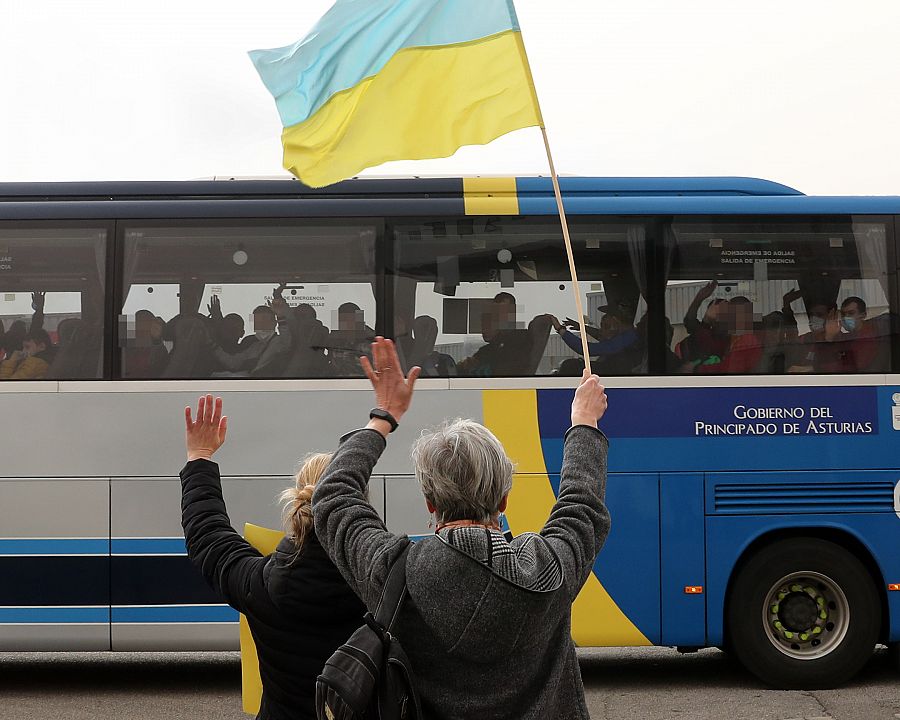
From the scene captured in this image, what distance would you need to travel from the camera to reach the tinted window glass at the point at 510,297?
25.7 ft

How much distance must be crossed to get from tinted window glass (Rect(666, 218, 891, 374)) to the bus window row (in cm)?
1

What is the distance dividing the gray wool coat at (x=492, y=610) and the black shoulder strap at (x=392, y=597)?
0.03 m

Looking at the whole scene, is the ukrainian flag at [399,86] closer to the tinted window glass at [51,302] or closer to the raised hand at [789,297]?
the tinted window glass at [51,302]

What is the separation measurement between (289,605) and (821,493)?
566 centimetres

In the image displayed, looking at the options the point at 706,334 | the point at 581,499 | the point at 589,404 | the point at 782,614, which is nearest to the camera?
the point at 581,499

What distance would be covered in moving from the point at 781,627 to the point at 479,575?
6294 millimetres

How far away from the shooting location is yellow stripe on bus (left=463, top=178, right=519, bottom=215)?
797 centimetres

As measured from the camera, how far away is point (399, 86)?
15.0 ft

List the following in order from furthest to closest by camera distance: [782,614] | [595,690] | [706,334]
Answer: [595,690], [782,614], [706,334]

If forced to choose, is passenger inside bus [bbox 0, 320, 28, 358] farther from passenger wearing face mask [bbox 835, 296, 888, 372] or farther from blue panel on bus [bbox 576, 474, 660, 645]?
passenger wearing face mask [bbox 835, 296, 888, 372]

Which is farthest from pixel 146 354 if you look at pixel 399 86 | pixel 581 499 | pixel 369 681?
pixel 369 681

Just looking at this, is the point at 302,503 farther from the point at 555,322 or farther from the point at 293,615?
the point at 555,322

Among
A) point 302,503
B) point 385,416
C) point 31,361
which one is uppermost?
point 31,361

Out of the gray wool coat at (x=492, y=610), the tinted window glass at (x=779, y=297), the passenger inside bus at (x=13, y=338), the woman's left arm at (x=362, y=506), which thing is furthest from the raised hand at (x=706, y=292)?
the gray wool coat at (x=492, y=610)
